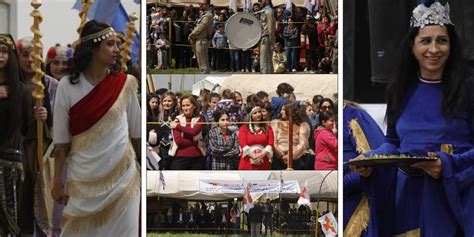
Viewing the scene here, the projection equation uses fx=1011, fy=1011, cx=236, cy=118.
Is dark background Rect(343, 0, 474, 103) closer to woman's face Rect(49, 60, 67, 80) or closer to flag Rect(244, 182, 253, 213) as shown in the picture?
flag Rect(244, 182, 253, 213)

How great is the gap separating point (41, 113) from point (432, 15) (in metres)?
2.34

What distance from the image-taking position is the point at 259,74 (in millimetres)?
6016

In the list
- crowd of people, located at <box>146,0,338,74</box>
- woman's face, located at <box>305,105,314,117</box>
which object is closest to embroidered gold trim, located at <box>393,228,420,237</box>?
woman's face, located at <box>305,105,314,117</box>

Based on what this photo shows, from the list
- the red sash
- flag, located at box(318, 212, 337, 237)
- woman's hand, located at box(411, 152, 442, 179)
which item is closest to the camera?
woman's hand, located at box(411, 152, 442, 179)

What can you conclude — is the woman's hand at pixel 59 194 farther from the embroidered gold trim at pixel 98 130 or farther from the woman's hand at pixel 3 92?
the woman's hand at pixel 3 92

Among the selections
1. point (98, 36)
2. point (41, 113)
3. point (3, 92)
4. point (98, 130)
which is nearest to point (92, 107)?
point (98, 130)

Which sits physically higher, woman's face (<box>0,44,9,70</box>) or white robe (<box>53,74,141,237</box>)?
woman's face (<box>0,44,9,70</box>)

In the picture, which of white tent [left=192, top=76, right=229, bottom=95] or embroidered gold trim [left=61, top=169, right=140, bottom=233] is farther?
white tent [left=192, top=76, right=229, bottom=95]

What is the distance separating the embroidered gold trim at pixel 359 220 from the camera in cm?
592

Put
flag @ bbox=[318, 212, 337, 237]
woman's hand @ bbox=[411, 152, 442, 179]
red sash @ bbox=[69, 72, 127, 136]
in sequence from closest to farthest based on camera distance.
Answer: woman's hand @ bbox=[411, 152, 442, 179], red sash @ bbox=[69, 72, 127, 136], flag @ bbox=[318, 212, 337, 237]

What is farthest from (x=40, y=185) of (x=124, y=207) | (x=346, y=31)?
(x=346, y=31)

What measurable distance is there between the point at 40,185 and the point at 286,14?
176 cm

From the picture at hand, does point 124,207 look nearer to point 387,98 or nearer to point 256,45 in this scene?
point 256,45

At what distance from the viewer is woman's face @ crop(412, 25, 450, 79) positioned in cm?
583
